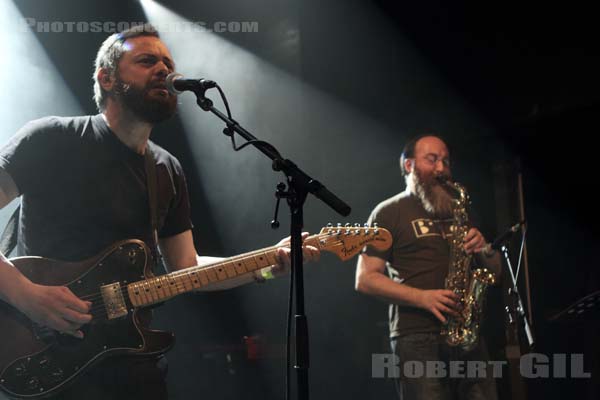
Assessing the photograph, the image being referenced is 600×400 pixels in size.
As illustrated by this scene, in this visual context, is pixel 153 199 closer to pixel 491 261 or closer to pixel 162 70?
pixel 162 70

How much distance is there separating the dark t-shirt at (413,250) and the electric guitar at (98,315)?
4.01 ft

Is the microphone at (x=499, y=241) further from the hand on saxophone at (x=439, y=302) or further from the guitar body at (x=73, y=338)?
the guitar body at (x=73, y=338)

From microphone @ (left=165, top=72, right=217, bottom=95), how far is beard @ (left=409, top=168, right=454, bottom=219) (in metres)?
1.87

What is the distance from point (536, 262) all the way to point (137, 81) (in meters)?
3.56

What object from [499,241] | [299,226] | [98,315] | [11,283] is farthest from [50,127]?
[499,241]

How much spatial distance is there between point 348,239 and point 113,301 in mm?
1029

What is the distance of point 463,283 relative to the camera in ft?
13.2

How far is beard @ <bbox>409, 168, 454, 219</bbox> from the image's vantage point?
400 centimetres

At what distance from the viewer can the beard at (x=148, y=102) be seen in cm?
298

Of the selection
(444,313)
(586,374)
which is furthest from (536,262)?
(444,313)

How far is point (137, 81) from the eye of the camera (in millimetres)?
3027

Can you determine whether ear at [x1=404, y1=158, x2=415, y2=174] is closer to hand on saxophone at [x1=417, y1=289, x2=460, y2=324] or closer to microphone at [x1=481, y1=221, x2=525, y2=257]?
microphone at [x1=481, y1=221, x2=525, y2=257]

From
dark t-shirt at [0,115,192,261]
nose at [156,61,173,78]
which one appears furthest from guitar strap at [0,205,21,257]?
nose at [156,61,173,78]

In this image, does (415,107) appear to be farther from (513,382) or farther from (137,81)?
(137,81)
